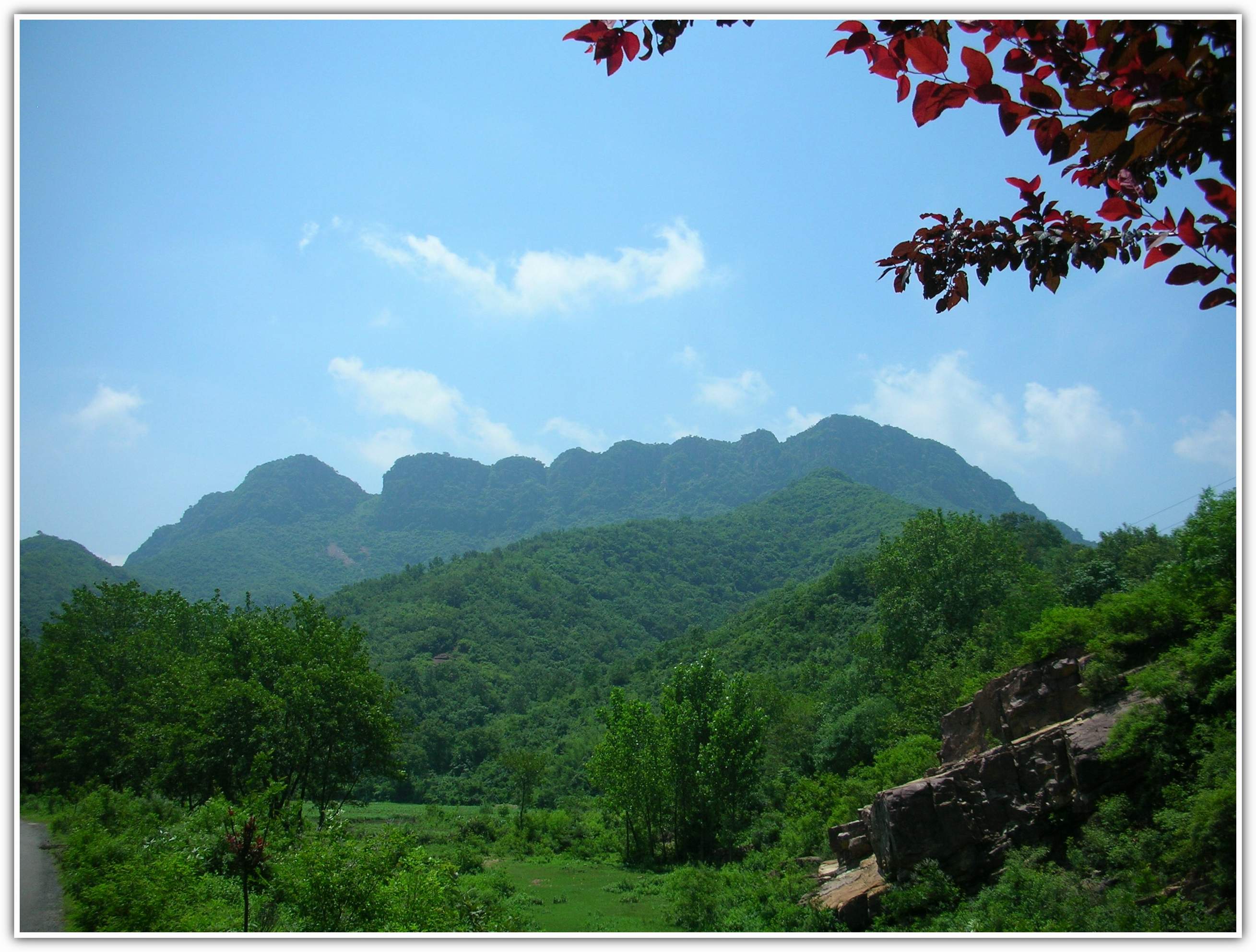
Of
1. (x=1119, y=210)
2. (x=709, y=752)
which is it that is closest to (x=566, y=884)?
(x=709, y=752)

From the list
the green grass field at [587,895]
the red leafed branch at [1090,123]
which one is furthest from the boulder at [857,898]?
the red leafed branch at [1090,123]

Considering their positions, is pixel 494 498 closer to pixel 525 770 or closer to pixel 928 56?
pixel 525 770

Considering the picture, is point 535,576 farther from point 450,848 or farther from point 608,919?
point 608,919

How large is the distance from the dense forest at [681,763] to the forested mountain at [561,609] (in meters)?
4.69

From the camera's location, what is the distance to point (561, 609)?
78.9 meters

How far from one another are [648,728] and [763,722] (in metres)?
4.76

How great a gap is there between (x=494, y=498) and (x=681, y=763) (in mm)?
152714

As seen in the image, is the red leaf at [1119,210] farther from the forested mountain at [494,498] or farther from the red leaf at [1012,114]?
the forested mountain at [494,498]

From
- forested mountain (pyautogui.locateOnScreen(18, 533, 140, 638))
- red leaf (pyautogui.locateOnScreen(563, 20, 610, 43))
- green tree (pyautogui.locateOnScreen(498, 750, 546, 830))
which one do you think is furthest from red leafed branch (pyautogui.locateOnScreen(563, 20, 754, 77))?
green tree (pyautogui.locateOnScreen(498, 750, 546, 830))

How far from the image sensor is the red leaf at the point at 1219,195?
207cm

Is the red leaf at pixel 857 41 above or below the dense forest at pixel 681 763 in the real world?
above

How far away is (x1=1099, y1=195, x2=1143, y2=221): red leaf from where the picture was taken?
7.66 ft

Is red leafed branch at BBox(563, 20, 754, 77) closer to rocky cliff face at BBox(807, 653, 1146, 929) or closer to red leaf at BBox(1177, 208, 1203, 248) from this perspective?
red leaf at BBox(1177, 208, 1203, 248)
